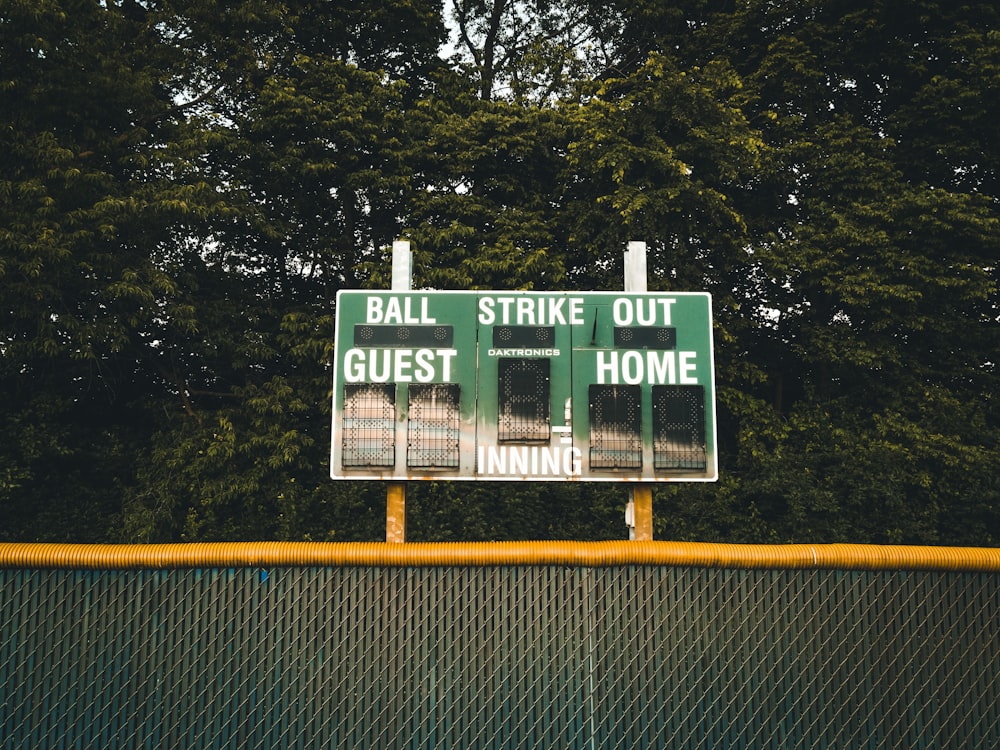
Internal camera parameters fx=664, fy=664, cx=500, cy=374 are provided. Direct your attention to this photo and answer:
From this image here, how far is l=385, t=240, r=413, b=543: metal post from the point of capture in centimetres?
646

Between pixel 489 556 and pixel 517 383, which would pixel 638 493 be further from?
pixel 489 556

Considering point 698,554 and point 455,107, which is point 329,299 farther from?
point 698,554

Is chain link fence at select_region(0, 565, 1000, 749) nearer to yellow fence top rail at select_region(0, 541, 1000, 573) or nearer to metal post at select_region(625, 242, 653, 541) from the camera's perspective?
yellow fence top rail at select_region(0, 541, 1000, 573)

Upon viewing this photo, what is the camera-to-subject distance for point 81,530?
11.0m

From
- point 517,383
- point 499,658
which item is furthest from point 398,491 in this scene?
point 499,658

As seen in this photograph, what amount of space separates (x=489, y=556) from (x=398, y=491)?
4062mm

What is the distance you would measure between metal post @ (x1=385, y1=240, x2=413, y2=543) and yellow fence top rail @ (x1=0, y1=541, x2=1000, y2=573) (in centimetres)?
386

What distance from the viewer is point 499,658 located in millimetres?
2627

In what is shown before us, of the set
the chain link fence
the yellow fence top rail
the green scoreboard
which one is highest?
the green scoreboard

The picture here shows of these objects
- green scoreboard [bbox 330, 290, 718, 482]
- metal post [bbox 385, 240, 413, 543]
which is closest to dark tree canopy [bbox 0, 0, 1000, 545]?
metal post [bbox 385, 240, 413, 543]

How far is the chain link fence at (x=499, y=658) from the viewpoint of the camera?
2516 mm

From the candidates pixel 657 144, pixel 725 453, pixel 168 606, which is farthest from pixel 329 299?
pixel 168 606

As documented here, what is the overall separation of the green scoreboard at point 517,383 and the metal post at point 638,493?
23 centimetres

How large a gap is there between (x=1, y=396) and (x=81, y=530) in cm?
260
